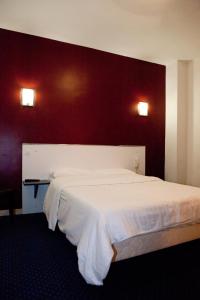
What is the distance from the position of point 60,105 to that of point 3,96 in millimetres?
830

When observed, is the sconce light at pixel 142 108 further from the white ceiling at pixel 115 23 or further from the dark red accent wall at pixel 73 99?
the white ceiling at pixel 115 23

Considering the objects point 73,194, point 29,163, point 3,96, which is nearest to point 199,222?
point 73,194

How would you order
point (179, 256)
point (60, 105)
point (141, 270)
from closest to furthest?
point (141, 270) → point (179, 256) → point (60, 105)

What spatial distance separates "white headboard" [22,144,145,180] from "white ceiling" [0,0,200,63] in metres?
1.65

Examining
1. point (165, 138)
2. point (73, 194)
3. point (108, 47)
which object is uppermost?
point (108, 47)

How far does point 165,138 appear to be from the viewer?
435 centimetres

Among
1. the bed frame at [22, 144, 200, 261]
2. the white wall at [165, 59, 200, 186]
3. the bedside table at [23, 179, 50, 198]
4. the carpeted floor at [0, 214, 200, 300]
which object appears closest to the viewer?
the carpeted floor at [0, 214, 200, 300]

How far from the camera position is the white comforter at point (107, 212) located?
5.33 feet

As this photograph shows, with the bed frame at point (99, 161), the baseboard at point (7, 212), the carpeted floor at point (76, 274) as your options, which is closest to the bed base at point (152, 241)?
the bed frame at point (99, 161)

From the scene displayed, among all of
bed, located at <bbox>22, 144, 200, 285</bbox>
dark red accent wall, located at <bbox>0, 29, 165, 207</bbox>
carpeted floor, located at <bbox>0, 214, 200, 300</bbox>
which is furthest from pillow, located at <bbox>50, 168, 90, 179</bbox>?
carpeted floor, located at <bbox>0, 214, 200, 300</bbox>

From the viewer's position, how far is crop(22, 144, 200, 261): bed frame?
1980 millimetres

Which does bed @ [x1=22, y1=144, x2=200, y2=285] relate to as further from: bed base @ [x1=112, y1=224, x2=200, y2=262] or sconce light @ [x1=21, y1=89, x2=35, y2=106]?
sconce light @ [x1=21, y1=89, x2=35, y2=106]

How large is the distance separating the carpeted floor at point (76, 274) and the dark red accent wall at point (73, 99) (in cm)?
127

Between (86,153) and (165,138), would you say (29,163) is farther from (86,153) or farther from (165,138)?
(165,138)
